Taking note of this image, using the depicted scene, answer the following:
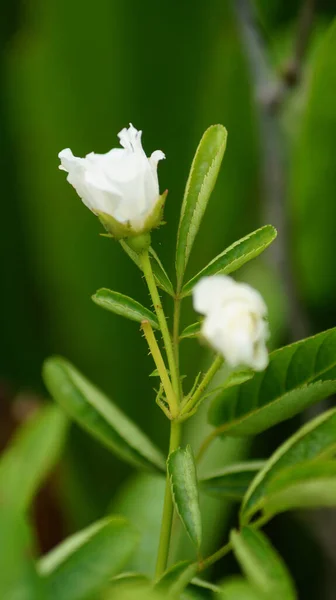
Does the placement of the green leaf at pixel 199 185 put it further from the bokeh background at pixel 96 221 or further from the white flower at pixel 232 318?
the bokeh background at pixel 96 221

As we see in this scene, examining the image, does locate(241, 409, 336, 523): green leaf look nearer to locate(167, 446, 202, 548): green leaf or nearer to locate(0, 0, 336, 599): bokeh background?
locate(167, 446, 202, 548): green leaf

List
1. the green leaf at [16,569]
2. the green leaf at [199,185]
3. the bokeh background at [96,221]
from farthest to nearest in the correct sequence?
the bokeh background at [96,221]
the green leaf at [199,185]
the green leaf at [16,569]

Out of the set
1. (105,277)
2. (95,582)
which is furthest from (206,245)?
(95,582)

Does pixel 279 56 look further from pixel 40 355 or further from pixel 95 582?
pixel 95 582

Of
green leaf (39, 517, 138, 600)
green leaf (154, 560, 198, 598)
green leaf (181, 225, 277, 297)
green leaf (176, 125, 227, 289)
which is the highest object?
green leaf (176, 125, 227, 289)

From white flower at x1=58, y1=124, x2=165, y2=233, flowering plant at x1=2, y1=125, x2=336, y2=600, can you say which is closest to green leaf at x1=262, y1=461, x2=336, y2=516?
Answer: flowering plant at x1=2, y1=125, x2=336, y2=600

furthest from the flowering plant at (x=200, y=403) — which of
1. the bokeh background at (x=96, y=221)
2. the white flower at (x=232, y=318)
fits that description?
the bokeh background at (x=96, y=221)

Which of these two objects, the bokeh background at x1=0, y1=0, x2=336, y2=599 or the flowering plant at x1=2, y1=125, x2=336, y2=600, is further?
the bokeh background at x1=0, y1=0, x2=336, y2=599
